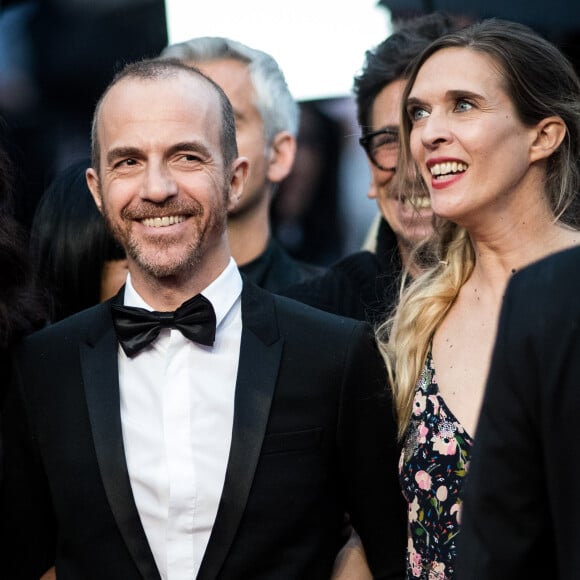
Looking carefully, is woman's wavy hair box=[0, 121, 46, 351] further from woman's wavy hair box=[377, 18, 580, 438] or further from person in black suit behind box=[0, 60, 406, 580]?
woman's wavy hair box=[377, 18, 580, 438]

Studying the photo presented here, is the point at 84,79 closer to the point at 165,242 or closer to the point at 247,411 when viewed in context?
the point at 165,242

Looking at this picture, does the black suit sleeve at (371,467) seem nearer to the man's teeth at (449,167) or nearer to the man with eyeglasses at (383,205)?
the man's teeth at (449,167)

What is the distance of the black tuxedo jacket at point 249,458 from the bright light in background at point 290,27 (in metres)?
2.12

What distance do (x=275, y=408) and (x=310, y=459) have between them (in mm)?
153

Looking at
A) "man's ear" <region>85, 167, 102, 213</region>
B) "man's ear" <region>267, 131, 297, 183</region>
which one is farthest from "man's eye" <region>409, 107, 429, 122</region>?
"man's ear" <region>267, 131, 297, 183</region>

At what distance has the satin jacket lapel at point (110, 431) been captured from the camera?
2584 mm

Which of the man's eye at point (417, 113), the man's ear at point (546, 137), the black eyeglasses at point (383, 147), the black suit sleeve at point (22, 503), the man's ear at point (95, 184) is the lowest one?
the black suit sleeve at point (22, 503)

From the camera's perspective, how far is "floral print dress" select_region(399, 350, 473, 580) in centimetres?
268

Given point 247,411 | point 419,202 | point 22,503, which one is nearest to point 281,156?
point 419,202

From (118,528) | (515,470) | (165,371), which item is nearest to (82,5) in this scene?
(165,371)

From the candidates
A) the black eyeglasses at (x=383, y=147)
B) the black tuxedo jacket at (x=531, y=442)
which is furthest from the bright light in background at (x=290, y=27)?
the black tuxedo jacket at (x=531, y=442)

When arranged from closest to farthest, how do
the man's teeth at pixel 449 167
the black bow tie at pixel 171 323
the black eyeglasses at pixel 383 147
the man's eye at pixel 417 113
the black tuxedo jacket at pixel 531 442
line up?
the black tuxedo jacket at pixel 531 442 → the black bow tie at pixel 171 323 → the man's teeth at pixel 449 167 → the man's eye at pixel 417 113 → the black eyeglasses at pixel 383 147

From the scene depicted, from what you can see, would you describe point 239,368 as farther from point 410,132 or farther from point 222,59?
point 222,59

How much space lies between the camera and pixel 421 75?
3.05 meters
